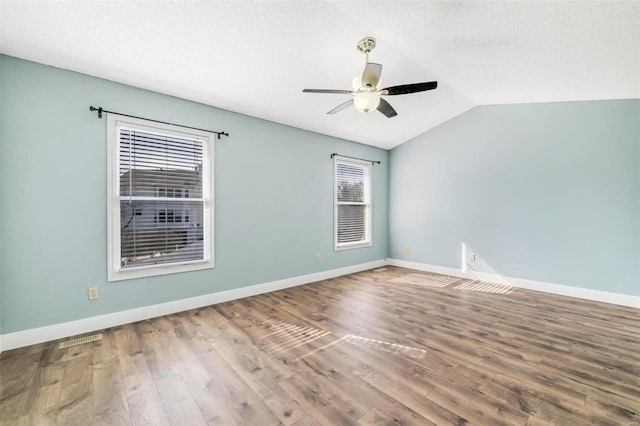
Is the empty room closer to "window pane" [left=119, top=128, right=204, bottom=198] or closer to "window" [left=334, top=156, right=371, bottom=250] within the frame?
"window pane" [left=119, top=128, right=204, bottom=198]

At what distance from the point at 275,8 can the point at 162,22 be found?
0.92 m

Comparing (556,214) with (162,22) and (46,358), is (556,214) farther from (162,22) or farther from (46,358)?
(46,358)

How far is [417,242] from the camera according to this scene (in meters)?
5.36

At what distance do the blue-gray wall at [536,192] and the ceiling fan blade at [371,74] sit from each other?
3.21m

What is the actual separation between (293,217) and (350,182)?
159 cm

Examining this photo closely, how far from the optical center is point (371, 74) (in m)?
2.24

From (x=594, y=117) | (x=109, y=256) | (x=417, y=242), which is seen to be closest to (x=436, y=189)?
(x=417, y=242)

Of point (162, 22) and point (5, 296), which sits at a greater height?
point (162, 22)

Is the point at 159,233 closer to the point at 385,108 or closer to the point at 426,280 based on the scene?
the point at 385,108

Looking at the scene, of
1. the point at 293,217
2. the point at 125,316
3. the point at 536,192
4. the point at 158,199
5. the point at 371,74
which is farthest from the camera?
the point at 293,217

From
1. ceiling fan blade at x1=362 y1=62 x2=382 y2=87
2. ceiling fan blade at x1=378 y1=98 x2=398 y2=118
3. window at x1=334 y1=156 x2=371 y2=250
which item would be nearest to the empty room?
ceiling fan blade at x1=362 y1=62 x2=382 y2=87

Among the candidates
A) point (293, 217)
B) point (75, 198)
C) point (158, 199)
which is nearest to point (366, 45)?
point (293, 217)

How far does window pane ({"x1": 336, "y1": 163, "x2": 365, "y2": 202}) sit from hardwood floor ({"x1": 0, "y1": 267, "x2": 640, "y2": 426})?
8.05ft

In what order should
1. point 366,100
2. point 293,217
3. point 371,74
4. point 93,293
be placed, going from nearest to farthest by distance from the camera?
point 371,74 → point 366,100 → point 93,293 → point 293,217
